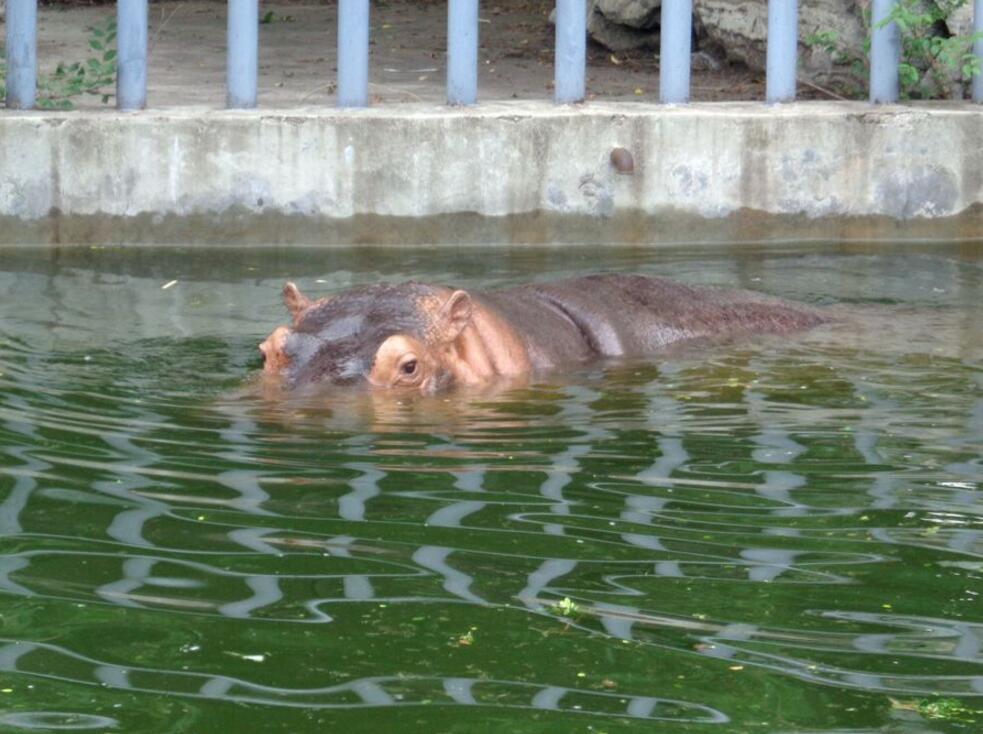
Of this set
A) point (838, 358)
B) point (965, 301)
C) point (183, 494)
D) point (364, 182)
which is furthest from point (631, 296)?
point (183, 494)

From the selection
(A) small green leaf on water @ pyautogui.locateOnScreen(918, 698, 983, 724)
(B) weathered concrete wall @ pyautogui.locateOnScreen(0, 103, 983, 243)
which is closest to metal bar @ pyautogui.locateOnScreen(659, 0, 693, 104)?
(B) weathered concrete wall @ pyautogui.locateOnScreen(0, 103, 983, 243)

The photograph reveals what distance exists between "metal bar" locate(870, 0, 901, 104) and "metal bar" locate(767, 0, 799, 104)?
46cm

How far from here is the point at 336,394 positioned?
570 cm

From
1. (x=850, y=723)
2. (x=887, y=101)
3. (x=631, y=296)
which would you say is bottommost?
(x=850, y=723)

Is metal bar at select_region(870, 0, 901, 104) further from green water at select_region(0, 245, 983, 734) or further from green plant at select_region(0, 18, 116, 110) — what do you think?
green plant at select_region(0, 18, 116, 110)

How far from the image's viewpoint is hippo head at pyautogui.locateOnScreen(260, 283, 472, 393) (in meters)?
5.84

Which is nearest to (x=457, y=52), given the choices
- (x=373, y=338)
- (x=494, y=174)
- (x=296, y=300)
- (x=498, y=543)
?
(x=494, y=174)

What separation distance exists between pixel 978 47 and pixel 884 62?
51cm

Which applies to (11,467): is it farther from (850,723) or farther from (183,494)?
(850,723)

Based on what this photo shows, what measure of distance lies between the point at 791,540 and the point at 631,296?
3.22 metres

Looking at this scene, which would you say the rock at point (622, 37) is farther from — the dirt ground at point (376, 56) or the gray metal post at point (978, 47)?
the gray metal post at point (978, 47)

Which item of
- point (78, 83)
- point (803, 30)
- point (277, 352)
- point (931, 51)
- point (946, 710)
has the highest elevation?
point (803, 30)

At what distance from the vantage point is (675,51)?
9727 mm

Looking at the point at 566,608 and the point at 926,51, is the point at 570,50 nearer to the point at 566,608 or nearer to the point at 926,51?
the point at 926,51
